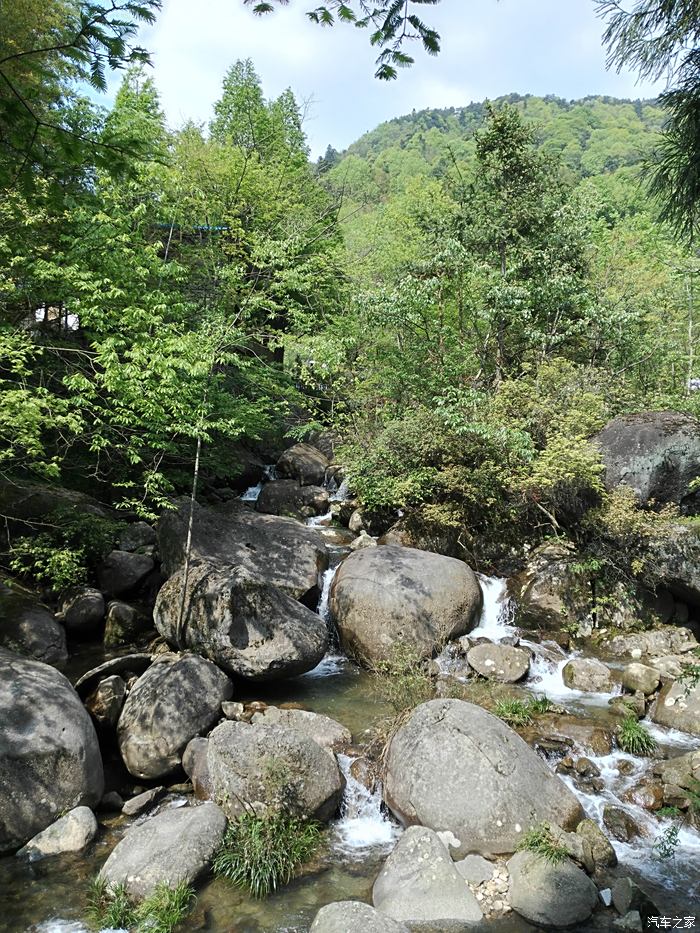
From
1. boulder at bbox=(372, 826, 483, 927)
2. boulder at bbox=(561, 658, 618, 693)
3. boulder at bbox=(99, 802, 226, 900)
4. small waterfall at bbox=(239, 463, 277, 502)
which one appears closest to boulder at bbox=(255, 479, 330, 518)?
small waterfall at bbox=(239, 463, 277, 502)

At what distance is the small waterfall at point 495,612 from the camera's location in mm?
12227

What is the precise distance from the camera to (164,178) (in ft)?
38.9

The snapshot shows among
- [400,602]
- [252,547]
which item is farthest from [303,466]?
[400,602]

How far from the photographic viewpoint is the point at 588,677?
1043 centimetres

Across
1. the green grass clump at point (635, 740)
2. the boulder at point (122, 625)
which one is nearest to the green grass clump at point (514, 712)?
→ the green grass clump at point (635, 740)

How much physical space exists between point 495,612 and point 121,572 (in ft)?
26.1

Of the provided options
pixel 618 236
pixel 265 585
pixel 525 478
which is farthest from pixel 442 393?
pixel 618 236

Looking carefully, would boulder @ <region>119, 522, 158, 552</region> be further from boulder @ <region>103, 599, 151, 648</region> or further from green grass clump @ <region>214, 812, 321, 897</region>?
green grass clump @ <region>214, 812, 321, 897</region>

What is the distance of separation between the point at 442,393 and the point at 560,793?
36.2ft

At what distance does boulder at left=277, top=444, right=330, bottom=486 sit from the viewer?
2041 cm

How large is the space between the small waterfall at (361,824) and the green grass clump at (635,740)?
11.9 feet

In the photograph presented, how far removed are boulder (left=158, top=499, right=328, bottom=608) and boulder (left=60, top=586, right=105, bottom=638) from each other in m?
1.46

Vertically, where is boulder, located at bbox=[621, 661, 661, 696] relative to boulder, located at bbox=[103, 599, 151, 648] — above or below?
below

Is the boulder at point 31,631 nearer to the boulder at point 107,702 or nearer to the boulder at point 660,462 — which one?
the boulder at point 107,702
